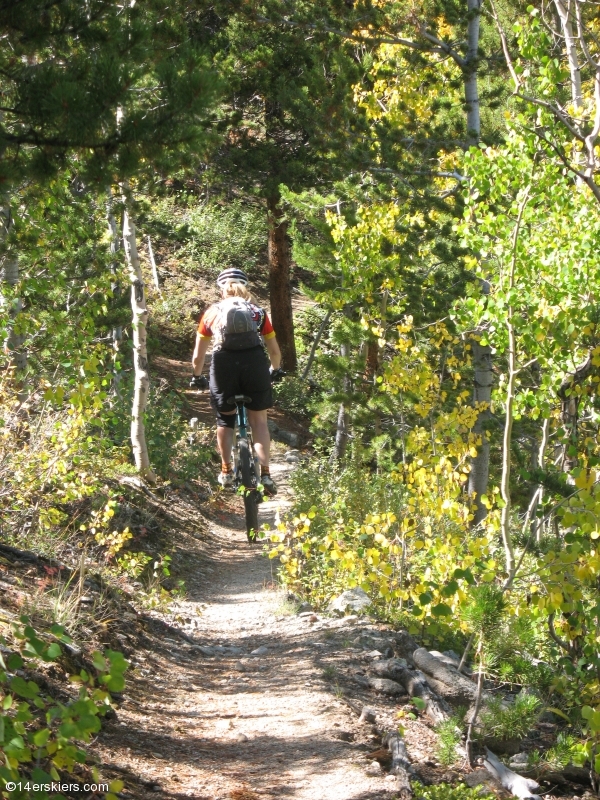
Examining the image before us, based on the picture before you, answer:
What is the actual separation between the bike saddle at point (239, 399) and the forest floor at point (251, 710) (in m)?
1.75

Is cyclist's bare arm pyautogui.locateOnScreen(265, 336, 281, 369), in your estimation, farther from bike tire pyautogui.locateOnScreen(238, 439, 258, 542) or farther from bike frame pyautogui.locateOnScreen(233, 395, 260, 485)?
bike tire pyautogui.locateOnScreen(238, 439, 258, 542)

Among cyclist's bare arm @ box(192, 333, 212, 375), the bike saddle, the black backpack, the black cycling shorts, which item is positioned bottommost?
the bike saddle

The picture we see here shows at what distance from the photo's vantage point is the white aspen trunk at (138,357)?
10.9 m

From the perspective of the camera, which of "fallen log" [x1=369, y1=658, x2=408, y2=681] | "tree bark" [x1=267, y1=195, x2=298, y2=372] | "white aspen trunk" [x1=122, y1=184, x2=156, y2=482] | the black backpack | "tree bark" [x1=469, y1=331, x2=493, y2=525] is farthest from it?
"tree bark" [x1=267, y1=195, x2=298, y2=372]

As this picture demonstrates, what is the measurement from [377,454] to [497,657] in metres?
6.53

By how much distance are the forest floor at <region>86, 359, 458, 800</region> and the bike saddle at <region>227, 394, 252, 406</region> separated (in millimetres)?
1747

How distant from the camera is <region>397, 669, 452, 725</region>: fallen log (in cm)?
493

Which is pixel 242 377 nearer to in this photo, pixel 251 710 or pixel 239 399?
pixel 239 399

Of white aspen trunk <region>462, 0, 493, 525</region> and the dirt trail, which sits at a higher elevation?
white aspen trunk <region>462, 0, 493, 525</region>

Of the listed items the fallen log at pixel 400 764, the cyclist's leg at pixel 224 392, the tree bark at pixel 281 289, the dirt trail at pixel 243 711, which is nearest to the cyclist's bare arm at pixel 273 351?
the cyclist's leg at pixel 224 392

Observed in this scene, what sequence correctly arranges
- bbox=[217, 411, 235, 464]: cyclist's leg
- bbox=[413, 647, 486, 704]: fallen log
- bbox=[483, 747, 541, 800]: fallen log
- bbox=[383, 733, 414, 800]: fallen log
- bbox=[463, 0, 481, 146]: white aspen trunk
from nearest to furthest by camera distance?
1. bbox=[383, 733, 414, 800]: fallen log
2. bbox=[483, 747, 541, 800]: fallen log
3. bbox=[413, 647, 486, 704]: fallen log
4. bbox=[217, 411, 235, 464]: cyclist's leg
5. bbox=[463, 0, 481, 146]: white aspen trunk

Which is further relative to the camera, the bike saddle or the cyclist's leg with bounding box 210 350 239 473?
the bike saddle

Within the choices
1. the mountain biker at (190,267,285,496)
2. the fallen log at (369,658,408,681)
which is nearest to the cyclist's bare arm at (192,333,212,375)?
the mountain biker at (190,267,285,496)

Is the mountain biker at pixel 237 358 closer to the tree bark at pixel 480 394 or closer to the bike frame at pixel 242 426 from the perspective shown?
the bike frame at pixel 242 426
